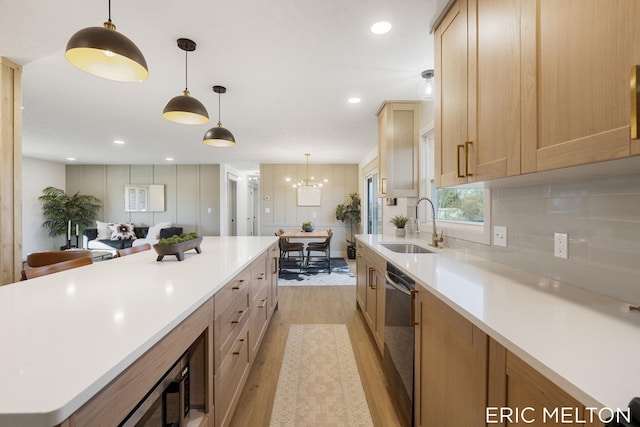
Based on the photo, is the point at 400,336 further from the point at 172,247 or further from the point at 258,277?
the point at 172,247

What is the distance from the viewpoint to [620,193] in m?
0.96

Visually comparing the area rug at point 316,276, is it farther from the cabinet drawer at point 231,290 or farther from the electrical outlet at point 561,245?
the electrical outlet at point 561,245

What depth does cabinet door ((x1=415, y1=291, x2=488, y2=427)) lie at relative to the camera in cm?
87

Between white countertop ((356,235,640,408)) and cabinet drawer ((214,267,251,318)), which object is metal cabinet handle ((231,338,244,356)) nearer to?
cabinet drawer ((214,267,251,318))

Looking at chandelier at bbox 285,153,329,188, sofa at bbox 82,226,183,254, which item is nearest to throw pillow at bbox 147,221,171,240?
sofa at bbox 82,226,183,254

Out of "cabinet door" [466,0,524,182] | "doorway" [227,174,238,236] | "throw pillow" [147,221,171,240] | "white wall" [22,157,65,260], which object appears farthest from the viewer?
"doorway" [227,174,238,236]

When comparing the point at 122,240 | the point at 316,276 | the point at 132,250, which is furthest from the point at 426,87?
the point at 122,240

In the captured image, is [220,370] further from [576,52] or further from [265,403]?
[576,52]

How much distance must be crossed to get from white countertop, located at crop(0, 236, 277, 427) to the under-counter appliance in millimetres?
946

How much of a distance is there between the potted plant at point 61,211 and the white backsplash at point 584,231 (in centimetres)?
857

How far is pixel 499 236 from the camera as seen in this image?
160cm

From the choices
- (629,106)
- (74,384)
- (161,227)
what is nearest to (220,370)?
(74,384)

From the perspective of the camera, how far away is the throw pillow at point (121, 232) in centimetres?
667

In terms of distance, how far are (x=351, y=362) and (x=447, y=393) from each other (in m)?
1.27
